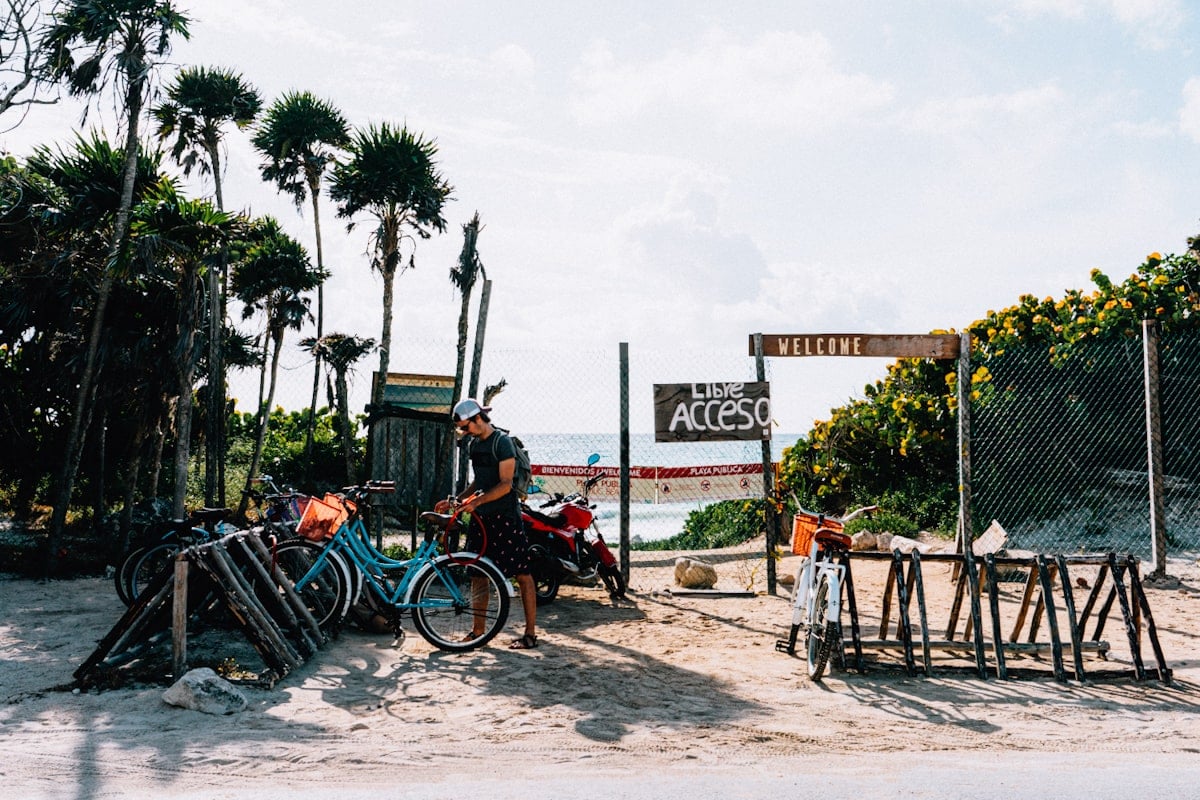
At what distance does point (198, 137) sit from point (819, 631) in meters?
18.7

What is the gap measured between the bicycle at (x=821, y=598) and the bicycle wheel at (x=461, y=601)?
2.03 m

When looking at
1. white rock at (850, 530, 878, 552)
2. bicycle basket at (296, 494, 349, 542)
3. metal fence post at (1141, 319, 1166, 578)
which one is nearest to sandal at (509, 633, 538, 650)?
bicycle basket at (296, 494, 349, 542)

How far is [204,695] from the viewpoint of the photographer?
5.05 metres

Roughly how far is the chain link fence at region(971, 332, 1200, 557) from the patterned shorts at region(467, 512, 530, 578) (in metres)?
7.35

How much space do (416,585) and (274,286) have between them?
1496 centimetres

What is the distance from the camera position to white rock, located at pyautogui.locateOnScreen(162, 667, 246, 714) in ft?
16.5

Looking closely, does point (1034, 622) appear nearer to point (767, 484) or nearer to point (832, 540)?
point (832, 540)

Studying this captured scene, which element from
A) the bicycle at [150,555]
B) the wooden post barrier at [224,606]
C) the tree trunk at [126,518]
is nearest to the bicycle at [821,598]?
the wooden post barrier at [224,606]

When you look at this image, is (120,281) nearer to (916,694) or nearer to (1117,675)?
(916,694)

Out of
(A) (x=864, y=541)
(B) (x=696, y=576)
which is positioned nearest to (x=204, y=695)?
(B) (x=696, y=576)

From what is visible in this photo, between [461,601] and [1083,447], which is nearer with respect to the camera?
[461,601]

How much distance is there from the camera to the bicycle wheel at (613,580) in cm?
901

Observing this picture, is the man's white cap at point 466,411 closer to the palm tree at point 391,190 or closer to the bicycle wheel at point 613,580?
the bicycle wheel at point 613,580

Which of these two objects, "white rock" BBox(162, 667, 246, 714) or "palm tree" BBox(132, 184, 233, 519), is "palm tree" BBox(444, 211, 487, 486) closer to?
"palm tree" BBox(132, 184, 233, 519)
